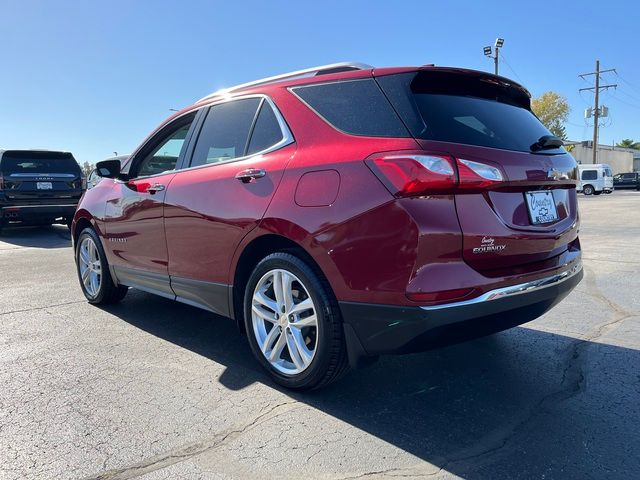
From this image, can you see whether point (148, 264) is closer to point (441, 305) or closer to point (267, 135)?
point (267, 135)

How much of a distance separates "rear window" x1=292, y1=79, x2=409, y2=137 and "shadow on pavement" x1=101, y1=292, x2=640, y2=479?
149 centimetres

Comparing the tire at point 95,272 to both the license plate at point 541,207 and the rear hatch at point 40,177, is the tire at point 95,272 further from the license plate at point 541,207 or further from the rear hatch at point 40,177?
the rear hatch at point 40,177

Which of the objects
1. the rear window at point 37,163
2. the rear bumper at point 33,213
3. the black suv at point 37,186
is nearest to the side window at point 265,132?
the black suv at point 37,186

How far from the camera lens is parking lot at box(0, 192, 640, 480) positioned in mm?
2248

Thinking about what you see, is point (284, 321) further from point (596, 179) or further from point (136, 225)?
point (596, 179)

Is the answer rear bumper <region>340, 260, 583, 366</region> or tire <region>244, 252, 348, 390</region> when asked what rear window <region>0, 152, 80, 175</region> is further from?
rear bumper <region>340, 260, 583, 366</region>

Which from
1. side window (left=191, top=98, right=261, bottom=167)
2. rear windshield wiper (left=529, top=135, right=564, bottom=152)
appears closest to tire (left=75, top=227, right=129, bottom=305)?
side window (left=191, top=98, right=261, bottom=167)

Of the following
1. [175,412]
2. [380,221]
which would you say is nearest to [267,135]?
[380,221]

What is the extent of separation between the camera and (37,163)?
11.3 metres

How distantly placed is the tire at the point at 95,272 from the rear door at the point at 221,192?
1.39 metres

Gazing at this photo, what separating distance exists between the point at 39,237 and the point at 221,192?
10.3 metres

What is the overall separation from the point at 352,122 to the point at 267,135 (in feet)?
2.28

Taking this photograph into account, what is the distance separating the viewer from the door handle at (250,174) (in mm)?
3006

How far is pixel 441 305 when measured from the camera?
2.29 metres
